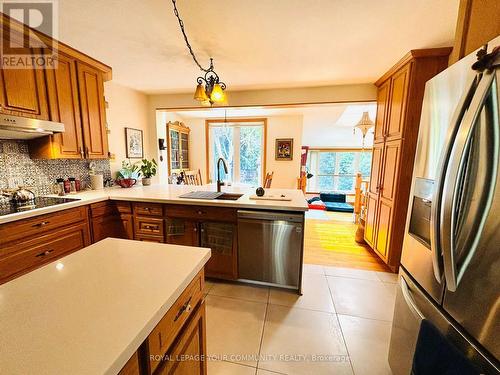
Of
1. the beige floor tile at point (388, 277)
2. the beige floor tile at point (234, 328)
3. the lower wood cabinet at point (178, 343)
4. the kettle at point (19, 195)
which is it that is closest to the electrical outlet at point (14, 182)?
the kettle at point (19, 195)

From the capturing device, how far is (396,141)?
246 centimetres

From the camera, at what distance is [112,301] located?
2.08ft

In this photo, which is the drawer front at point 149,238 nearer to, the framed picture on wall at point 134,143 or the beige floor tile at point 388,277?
the framed picture on wall at point 134,143

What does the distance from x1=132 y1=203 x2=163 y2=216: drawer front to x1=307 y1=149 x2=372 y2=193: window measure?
7.33m

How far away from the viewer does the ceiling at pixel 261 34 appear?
1.53 metres

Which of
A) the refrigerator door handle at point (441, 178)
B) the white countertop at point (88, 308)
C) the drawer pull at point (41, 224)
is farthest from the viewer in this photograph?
the drawer pull at point (41, 224)

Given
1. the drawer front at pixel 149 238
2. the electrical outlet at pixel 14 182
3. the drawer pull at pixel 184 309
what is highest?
the electrical outlet at pixel 14 182

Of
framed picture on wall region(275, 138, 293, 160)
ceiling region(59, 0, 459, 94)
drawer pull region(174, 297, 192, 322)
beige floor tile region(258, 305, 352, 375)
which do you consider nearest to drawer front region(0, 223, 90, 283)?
drawer pull region(174, 297, 192, 322)

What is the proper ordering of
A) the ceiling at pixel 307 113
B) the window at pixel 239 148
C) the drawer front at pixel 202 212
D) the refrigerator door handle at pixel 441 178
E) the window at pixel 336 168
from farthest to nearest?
the window at pixel 336 168, the window at pixel 239 148, the ceiling at pixel 307 113, the drawer front at pixel 202 212, the refrigerator door handle at pixel 441 178

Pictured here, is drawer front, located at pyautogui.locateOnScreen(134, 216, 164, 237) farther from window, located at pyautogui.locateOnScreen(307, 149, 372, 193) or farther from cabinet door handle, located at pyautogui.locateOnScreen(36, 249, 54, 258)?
window, located at pyautogui.locateOnScreen(307, 149, 372, 193)

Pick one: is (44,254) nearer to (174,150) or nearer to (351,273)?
(351,273)

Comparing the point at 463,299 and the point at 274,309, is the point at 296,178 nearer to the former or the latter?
the point at 274,309

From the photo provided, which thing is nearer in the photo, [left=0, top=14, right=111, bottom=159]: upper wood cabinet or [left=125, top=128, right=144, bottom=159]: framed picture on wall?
[left=0, top=14, right=111, bottom=159]: upper wood cabinet

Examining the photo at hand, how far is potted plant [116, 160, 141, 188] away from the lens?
9.75 feet
